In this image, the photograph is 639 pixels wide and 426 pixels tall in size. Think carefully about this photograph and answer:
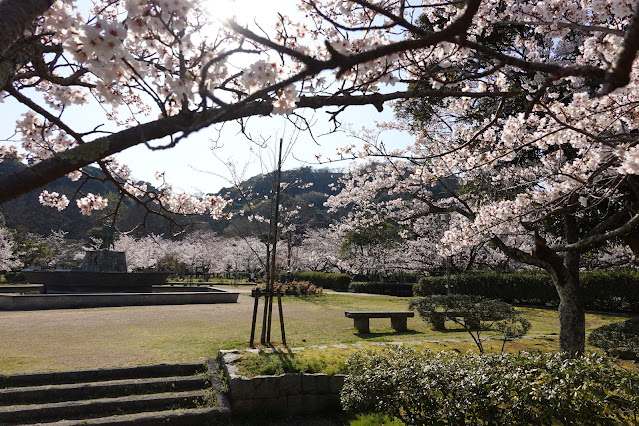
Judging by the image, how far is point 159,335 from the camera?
26.4ft

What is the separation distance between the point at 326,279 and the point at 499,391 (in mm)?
25186

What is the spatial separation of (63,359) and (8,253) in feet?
93.4

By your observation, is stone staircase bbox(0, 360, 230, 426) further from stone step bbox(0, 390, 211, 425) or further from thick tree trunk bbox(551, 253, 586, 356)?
thick tree trunk bbox(551, 253, 586, 356)

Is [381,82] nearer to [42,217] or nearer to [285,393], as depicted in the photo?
[285,393]

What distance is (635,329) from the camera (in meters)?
6.98

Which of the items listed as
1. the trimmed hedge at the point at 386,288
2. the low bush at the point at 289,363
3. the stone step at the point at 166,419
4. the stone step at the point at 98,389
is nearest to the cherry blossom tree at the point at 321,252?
the trimmed hedge at the point at 386,288

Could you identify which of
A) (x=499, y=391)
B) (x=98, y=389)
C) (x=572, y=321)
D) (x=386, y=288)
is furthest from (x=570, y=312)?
(x=386, y=288)

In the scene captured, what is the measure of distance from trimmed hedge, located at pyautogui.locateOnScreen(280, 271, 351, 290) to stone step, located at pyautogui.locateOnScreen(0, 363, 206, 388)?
2052cm

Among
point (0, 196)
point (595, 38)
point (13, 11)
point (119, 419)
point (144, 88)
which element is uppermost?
point (595, 38)

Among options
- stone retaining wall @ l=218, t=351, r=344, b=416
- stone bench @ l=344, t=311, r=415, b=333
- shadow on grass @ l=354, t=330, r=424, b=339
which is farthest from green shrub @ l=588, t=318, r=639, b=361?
stone retaining wall @ l=218, t=351, r=344, b=416

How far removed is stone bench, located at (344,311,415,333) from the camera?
9617mm

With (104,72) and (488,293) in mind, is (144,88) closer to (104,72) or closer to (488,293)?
(104,72)

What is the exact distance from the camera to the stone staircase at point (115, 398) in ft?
15.0

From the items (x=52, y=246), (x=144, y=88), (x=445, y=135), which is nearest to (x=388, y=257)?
(x=445, y=135)
